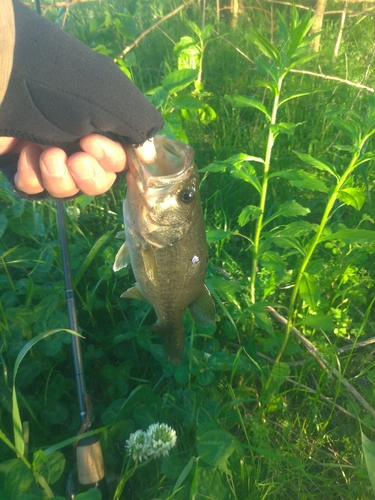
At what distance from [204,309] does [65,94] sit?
108 centimetres

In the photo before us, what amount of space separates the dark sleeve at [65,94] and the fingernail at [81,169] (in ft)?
0.37

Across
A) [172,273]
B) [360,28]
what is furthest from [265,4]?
[172,273]

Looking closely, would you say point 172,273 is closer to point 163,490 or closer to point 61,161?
point 61,161

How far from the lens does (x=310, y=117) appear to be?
397 centimetres

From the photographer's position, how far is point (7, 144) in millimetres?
1844

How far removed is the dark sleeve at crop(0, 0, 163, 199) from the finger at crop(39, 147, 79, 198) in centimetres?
9

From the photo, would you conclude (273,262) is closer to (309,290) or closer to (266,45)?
(309,290)

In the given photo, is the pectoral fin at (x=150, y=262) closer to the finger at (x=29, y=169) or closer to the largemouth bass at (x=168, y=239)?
the largemouth bass at (x=168, y=239)

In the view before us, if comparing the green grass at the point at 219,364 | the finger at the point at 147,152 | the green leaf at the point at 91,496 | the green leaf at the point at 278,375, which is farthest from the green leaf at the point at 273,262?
the green leaf at the point at 91,496

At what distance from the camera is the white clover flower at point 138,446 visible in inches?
71.2

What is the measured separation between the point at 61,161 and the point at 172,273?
65 cm

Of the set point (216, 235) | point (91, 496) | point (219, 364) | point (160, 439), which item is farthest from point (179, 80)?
point (91, 496)

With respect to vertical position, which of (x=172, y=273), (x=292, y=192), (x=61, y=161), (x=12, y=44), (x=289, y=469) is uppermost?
(x=12, y=44)

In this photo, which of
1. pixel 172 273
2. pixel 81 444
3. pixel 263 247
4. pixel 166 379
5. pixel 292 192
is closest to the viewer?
pixel 81 444
